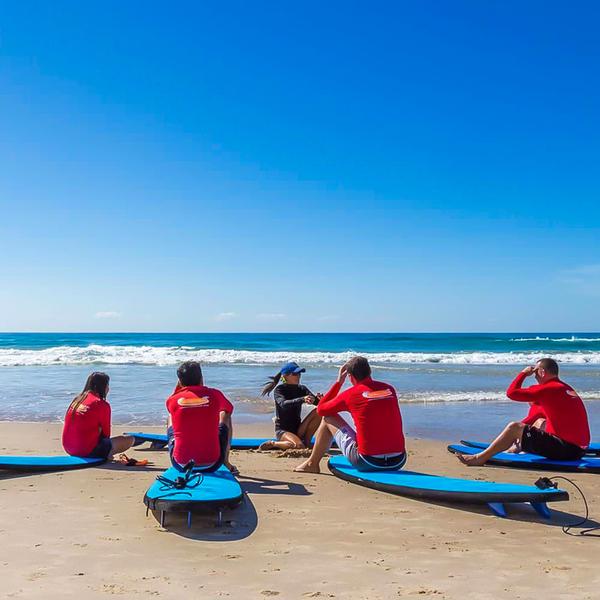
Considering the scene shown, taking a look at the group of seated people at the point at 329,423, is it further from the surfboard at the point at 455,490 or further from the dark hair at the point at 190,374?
the surfboard at the point at 455,490

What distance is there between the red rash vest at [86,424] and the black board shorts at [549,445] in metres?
5.05

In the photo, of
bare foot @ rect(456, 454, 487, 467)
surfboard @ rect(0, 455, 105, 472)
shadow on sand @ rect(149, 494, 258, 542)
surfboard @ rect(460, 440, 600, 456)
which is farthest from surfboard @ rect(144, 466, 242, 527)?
surfboard @ rect(460, 440, 600, 456)

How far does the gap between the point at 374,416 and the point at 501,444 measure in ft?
7.00

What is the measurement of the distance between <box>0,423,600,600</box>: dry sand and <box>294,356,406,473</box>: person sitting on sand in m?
0.36

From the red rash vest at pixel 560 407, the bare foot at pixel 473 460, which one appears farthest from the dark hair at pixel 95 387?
the red rash vest at pixel 560 407

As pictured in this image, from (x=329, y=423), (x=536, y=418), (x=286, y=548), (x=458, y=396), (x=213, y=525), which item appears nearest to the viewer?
(x=286, y=548)

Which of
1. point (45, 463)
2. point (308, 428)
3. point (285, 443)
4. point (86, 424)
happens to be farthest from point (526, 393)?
point (45, 463)

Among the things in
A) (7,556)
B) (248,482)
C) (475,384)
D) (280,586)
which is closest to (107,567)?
(7,556)

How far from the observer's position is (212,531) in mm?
4758

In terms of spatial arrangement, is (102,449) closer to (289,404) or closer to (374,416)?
(289,404)

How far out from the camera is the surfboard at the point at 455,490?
5.17m

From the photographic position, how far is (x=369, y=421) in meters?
6.26

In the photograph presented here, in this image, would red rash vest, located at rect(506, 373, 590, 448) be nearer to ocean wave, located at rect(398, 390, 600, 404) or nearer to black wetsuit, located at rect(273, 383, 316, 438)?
black wetsuit, located at rect(273, 383, 316, 438)

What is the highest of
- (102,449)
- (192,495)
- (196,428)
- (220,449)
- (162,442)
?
(196,428)
